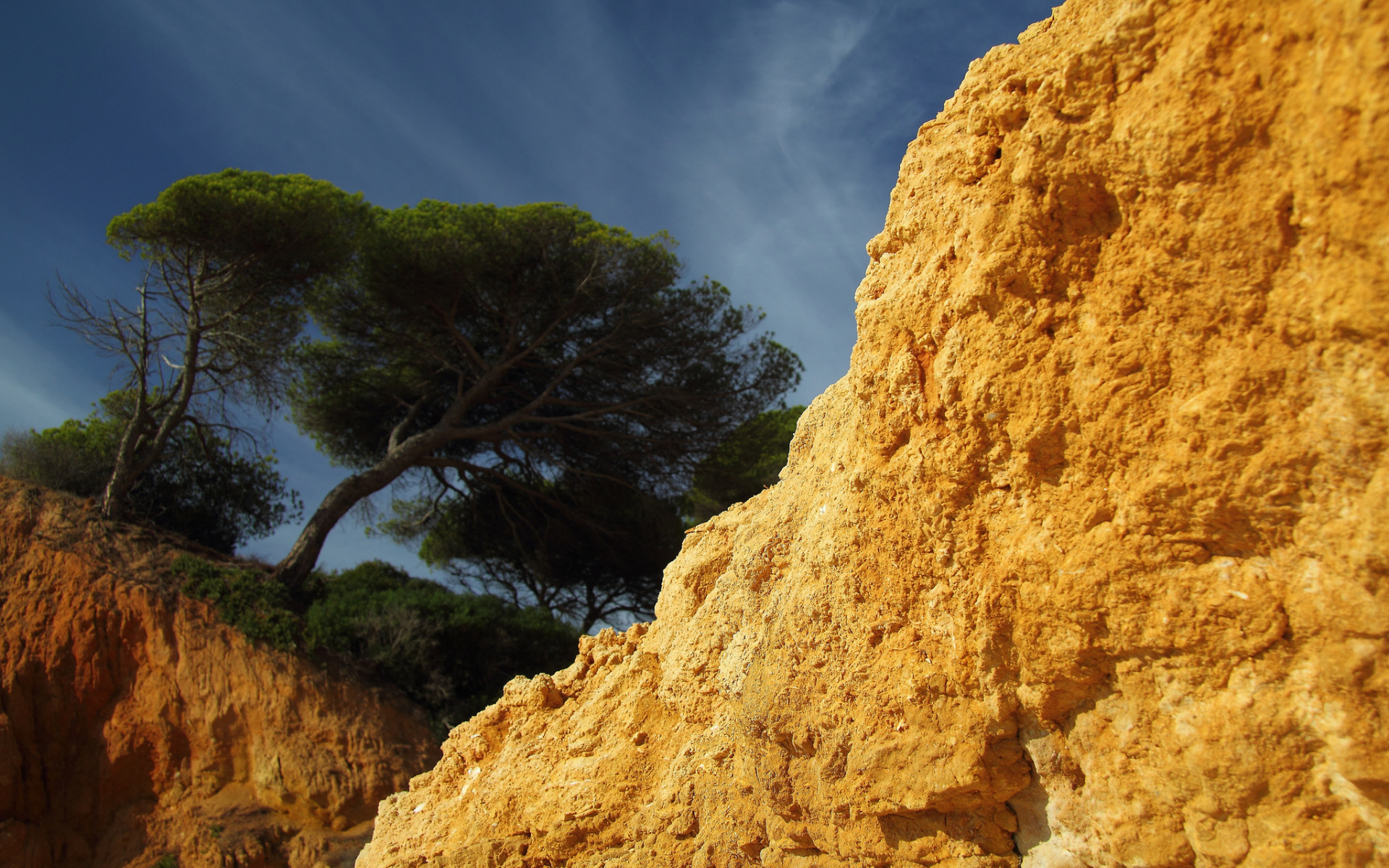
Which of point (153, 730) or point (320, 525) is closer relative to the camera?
point (153, 730)

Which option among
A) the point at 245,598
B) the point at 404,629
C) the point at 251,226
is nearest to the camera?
the point at 245,598

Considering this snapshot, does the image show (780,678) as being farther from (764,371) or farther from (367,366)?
(367,366)

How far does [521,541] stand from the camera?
52.6 feet

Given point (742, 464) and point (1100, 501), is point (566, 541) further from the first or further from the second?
point (1100, 501)

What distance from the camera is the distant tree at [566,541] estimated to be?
1529 centimetres

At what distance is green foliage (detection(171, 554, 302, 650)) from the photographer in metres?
10.8

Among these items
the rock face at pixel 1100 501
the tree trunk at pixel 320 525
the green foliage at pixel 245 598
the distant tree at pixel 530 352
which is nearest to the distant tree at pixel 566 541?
the distant tree at pixel 530 352

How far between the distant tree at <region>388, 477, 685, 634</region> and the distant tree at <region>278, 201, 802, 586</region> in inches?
16.8

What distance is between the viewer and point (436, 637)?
1223 centimetres

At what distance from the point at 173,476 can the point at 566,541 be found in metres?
6.53

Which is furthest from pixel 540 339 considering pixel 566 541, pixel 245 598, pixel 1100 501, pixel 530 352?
pixel 1100 501

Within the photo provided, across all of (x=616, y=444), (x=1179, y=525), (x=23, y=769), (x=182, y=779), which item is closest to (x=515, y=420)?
(x=616, y=444)

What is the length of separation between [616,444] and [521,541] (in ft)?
9.74

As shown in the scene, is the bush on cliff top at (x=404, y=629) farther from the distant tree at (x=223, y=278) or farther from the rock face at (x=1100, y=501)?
the rock face at (x=1100, y=501)
